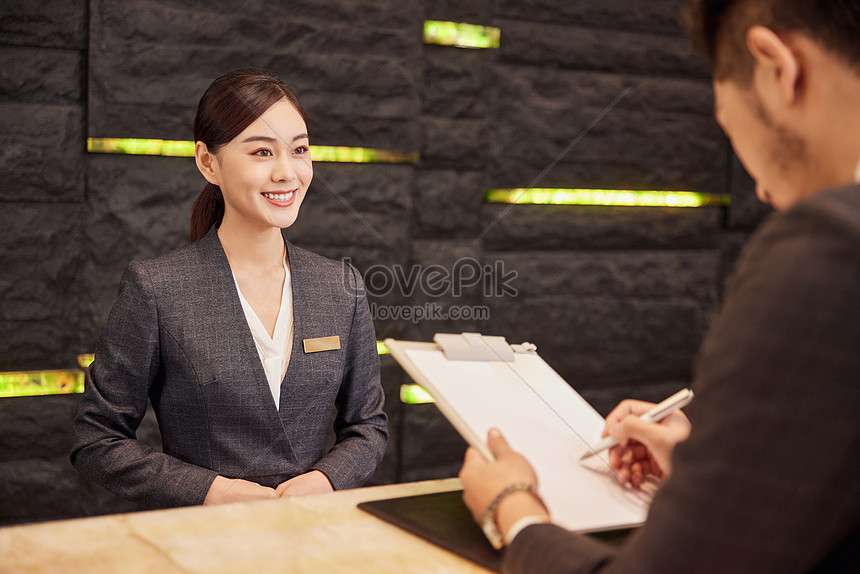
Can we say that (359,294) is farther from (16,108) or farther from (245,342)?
(16,108)

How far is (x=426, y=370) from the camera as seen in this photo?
96cm

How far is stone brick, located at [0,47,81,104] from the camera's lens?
178cm

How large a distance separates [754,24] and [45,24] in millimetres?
1661

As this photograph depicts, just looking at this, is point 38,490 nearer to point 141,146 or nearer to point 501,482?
point 141,146

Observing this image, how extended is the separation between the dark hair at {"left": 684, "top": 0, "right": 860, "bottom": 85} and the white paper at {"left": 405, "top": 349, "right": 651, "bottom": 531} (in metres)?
0.45

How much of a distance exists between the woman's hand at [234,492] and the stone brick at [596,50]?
1.53 m

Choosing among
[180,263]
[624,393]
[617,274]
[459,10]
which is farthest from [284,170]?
[624,393]

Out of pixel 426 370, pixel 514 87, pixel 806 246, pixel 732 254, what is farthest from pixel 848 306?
pixel 732 254

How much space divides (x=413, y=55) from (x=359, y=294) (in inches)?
33.7

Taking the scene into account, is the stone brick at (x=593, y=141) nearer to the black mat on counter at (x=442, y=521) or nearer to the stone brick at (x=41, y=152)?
the stone brick at (x=41, y=152)

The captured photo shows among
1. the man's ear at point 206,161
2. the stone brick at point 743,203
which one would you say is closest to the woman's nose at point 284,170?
the man's ear at point 206,161

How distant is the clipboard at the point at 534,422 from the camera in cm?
92

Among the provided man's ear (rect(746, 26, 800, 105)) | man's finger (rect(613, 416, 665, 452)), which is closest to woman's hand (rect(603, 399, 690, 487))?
man's finger (rect(613, 416, 665, 452))

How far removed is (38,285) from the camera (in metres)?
1.86
